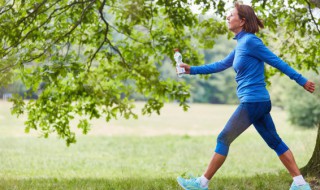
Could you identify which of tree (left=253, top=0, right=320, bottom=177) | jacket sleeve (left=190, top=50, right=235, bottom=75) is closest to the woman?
jacket sleeve (left=190, top=50, right=235, bottom=75)

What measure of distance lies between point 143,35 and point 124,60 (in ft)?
2.94

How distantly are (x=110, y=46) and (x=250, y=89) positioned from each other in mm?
5293

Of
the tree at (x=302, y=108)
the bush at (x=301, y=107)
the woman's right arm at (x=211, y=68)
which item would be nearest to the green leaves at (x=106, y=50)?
the woman's right arm at (x=211, y=68)

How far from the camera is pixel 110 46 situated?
9688 mm

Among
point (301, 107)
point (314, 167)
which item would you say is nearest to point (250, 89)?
point (314, 167)

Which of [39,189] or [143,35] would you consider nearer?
[39,189]

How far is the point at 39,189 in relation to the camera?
20.1 feet

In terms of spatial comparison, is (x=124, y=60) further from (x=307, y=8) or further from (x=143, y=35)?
(x=307, y=8)

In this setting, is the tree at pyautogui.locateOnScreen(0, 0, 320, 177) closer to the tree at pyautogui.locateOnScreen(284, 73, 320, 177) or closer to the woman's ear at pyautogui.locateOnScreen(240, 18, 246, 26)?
the woman's ear at pyautogui.locateOnScreen(240, 18, 246, 26)

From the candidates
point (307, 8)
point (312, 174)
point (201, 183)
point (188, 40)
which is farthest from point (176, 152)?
point (201, 183)

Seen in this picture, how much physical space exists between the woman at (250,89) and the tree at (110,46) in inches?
130

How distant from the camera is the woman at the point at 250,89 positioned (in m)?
4.77

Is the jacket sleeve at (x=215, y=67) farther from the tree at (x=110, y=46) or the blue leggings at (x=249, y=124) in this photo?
the tree at (x=110, y=46)

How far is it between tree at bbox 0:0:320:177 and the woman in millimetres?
3298
